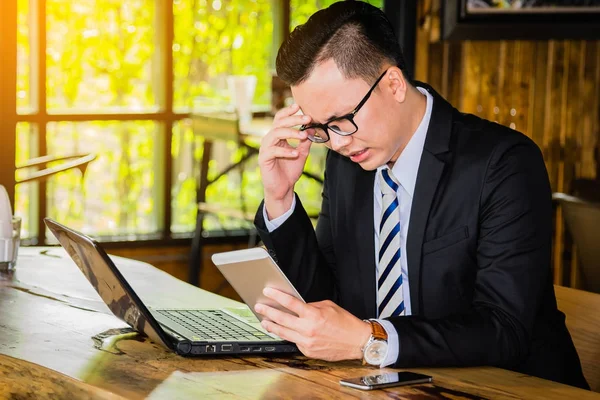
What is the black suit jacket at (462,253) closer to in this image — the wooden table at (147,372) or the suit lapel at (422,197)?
the suit lapel at (422,197)

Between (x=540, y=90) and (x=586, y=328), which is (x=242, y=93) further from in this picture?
(x=586, y=328)

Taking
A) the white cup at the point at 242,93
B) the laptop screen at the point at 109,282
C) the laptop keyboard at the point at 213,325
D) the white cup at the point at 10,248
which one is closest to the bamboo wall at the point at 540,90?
the white cup at the point at 242,93

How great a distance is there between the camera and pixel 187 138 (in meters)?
5.62

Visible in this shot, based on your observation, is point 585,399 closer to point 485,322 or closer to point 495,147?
point 485,322

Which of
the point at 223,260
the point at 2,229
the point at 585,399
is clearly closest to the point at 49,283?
the point at 2,229

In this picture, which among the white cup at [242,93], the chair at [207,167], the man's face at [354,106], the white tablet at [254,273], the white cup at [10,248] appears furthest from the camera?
the white cup at [242,93]

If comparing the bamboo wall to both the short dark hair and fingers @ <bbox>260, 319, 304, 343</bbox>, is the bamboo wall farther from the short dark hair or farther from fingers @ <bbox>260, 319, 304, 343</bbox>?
fingers @ <bbox>260, 319, 304, 343</bbox>

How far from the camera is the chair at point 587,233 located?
10.0 feet

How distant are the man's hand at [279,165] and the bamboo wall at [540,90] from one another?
8.82 ft

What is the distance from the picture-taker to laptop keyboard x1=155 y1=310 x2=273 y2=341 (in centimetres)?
199

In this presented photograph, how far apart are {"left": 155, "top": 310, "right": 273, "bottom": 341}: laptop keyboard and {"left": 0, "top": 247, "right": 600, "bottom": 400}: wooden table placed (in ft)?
0.25

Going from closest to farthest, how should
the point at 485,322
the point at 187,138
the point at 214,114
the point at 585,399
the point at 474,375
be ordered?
the point at 585,399 < the point at 474,375 < the point at 485,322 < the point at 214,114 < the point at 187,138

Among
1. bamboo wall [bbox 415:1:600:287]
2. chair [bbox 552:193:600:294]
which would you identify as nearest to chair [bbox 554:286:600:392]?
chair [bbox 552:193:600:294]

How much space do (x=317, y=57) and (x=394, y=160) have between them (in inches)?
12.6
